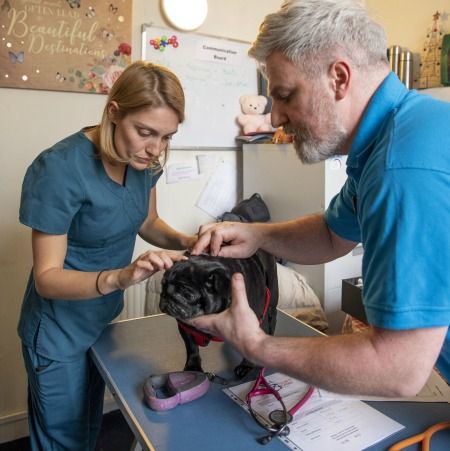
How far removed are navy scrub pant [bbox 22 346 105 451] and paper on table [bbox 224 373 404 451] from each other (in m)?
0.45

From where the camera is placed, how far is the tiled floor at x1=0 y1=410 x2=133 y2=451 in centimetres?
197

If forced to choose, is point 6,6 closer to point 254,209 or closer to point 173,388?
point 254,209

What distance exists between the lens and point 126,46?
6.50ft

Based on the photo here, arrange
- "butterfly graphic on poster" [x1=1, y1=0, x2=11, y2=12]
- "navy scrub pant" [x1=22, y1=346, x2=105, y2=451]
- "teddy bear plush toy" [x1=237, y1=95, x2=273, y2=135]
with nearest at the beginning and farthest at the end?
1. "navy scrub pant" [x1=22, y1=346, x2=105, y2=451]
2. "butterfly graphic on poster" [x1=1, y1=0, x2=11, y2=12]
3. "teddy bear plush toy" [x1=237, y1=95, x2=273, y2=135]

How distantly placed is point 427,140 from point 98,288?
0.74 meters

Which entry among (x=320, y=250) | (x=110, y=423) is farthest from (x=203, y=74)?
(x=110, y=423)

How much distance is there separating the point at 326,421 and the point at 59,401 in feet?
2.29

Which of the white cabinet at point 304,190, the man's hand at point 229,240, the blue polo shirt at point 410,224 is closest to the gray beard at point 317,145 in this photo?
the blue polo shirt at point 410,224

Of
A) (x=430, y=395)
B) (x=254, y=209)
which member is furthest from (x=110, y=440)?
(x=430, y=395)

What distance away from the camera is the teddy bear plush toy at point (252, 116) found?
2328 mm

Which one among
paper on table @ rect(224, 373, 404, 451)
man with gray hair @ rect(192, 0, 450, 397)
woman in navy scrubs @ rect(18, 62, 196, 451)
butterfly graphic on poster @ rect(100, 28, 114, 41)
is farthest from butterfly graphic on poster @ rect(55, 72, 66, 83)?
paper on table @ rect(224, 373, 404, 451)

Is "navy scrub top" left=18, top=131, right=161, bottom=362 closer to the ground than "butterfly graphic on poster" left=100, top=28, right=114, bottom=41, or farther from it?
closer to the ground

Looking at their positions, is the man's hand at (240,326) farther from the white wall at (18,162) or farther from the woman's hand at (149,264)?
the white wall at (18,162)

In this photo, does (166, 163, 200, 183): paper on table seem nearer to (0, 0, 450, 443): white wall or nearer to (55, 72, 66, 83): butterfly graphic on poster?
(0, 0, 450, 443): white wall
